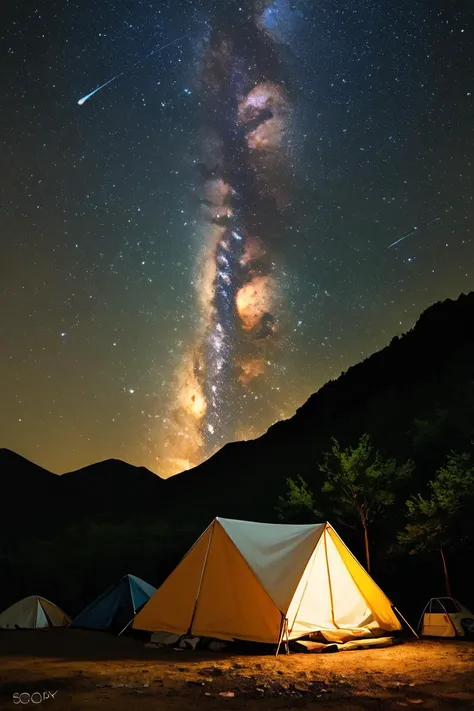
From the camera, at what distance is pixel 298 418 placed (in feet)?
235

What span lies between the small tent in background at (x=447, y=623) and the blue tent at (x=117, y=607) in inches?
284

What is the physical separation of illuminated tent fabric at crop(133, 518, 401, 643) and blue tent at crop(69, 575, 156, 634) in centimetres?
A: 407

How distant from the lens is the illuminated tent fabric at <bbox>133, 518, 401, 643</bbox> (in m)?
8.82

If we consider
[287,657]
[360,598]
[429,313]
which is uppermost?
[429,313]

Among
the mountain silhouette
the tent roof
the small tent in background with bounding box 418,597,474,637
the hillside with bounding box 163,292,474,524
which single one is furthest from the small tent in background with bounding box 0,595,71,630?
the hillside with bounding box 163,292,474,524

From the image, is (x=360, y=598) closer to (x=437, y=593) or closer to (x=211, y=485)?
(x=437, y=593)

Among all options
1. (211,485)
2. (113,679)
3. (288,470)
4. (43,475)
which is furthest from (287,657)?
(43,475)

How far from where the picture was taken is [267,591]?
29.0ft

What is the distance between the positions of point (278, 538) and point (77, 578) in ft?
165

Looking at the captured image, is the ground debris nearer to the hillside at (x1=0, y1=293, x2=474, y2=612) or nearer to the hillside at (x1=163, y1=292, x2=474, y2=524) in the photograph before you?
the hillside at (x1=0, y1=293, x2=474, y2=612)

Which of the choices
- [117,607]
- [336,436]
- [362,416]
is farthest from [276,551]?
[362,416]

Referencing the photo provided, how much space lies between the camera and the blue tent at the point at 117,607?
1368 cm

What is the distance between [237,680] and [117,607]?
9456 millimetres

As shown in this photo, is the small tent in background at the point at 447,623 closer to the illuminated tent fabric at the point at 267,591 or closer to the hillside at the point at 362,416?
the illuminated tent fabric at the point at 267,591
